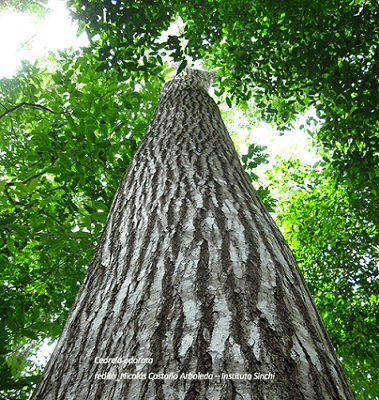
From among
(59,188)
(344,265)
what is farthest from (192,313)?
(344,265)

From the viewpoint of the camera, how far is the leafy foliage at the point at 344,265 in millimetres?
5387

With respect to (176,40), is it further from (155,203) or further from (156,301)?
(156,301)

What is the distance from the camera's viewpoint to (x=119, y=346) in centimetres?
82

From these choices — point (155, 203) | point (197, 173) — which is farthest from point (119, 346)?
point (197, 173)

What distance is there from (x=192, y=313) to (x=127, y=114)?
9.79 ft

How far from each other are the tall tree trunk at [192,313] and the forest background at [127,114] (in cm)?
106

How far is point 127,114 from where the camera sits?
3.33 m

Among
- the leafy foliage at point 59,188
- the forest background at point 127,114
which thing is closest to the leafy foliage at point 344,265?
the forest background at point 127,114

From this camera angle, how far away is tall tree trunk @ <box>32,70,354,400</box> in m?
0.70

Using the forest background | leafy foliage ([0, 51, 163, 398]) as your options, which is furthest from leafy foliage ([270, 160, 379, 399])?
leafy foliage ([0, 51, 163, 398])

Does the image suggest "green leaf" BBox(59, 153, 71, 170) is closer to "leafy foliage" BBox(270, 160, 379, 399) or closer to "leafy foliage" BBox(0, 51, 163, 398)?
"leafy foliage" BBox(0, 51, 163, 398)

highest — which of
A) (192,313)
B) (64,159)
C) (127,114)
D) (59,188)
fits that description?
(127,114)

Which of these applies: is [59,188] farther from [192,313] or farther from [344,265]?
[344,265]

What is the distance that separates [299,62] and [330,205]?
15.1 ft
